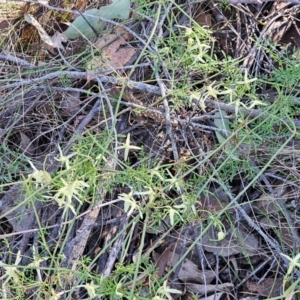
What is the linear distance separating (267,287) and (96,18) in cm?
114

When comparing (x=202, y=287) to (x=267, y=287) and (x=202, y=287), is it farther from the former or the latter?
(x=267, y=287)

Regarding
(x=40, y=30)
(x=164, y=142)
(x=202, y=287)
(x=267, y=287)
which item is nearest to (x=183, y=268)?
(x=202, y=287)

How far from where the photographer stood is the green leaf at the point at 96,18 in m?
1.80

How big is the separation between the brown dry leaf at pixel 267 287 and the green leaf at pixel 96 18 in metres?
1.05

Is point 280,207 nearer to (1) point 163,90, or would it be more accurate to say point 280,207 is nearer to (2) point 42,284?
(1) point 163,90

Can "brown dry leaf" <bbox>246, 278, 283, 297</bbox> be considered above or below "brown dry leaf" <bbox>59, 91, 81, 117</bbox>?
below

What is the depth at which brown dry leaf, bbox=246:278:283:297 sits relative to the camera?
64.9 inches

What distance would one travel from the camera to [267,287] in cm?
165

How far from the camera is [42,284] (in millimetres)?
1350

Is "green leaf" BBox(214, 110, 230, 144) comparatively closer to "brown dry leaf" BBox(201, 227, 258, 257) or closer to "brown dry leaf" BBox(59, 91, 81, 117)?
"brown dry leaf" BBox(201, 227, 258, 257)

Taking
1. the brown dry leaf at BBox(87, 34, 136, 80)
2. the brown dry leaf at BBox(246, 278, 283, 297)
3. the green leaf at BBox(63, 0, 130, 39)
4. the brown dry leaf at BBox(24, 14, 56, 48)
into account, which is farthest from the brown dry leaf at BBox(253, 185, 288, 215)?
the brown dry leaf at BBox(24, 14, 56, 48)

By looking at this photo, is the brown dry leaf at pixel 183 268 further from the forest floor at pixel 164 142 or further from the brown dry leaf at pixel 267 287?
the brown dry leaf at pixel 267 287

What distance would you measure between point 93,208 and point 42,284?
11.6 inches

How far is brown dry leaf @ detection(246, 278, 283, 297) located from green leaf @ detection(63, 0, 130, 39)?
105 centimetres
